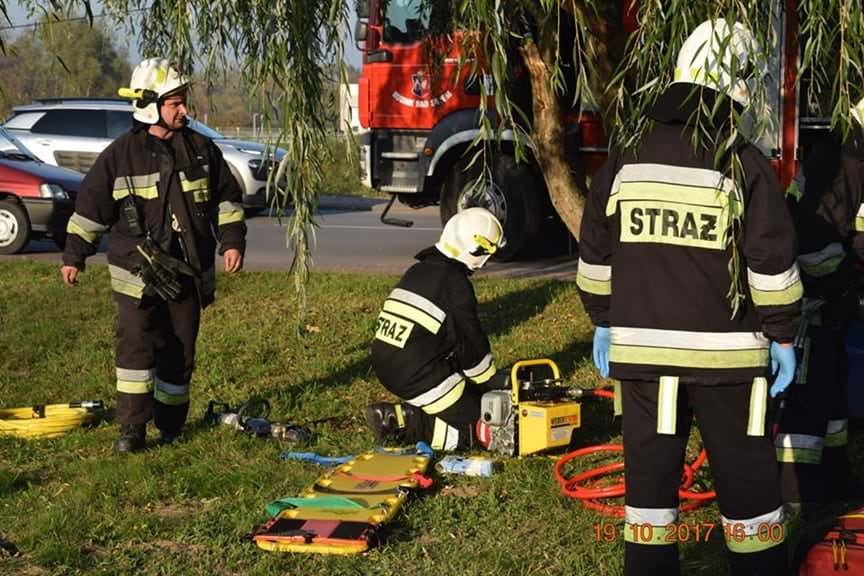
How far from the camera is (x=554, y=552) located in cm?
471

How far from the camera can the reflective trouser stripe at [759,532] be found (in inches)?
153

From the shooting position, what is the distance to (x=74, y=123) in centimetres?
1788

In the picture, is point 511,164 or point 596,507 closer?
point 596,507

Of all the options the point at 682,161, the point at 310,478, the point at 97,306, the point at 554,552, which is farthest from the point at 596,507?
the point at 97,306

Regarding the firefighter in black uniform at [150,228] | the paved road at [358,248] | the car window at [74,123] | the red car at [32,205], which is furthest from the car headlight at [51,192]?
the firefighter in black uniform at [150,228]

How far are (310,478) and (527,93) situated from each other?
3643 mm

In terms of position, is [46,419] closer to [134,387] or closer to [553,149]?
[134,387]

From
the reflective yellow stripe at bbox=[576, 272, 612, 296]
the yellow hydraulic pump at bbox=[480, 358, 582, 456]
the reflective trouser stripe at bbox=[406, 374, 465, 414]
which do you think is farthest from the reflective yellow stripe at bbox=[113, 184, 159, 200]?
the reflective yellow stripe at bbox=[576, 272, 612, 296]

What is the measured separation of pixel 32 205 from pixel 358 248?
11.4 ft

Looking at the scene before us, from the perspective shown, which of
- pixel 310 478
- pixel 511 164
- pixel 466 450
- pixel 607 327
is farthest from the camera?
pixel 511 164

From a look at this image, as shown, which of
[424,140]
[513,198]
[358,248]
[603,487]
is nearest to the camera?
[603,487]

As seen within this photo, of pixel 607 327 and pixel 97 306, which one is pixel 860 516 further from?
pixel 97 306

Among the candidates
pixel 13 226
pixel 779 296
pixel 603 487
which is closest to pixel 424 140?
pixel 13 226
